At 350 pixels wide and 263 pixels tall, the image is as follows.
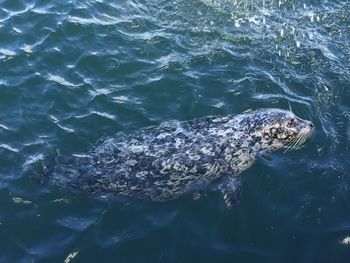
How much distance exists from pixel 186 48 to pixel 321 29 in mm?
4185

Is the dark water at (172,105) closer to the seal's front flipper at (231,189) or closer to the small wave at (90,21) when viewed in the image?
the small wave at (90,21)

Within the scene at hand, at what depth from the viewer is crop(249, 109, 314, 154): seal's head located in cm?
954

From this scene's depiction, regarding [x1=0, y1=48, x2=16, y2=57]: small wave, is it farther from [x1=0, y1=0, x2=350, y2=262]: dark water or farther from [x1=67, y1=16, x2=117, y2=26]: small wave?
[x1=67, y1=16, x2=117, y2=26]: small wave

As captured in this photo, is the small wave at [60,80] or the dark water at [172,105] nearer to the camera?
the dark water at [172,105]

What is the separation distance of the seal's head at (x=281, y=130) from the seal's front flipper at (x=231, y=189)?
1.10 metres

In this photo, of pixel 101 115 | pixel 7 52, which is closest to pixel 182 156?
pixel 101 115

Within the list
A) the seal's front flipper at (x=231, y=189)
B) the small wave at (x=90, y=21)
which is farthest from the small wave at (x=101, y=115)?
the small wave at (x=90, y=21)

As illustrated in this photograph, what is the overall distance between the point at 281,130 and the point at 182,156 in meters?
2.22

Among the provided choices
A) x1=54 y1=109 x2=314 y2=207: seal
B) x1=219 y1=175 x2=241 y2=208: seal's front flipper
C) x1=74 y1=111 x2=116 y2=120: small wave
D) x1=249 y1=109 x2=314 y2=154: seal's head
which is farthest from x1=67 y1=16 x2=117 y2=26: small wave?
x1=219 y1=175 x2=241 y2=208: seal's front flipper

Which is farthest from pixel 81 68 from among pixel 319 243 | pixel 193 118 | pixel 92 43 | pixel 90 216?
pixel 319 243

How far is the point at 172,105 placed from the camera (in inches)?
421

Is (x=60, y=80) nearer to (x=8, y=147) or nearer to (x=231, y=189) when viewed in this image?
(x=8, y=147)

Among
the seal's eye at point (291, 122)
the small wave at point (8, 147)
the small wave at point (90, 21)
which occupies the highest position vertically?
the seal's eye at point (291, 122)

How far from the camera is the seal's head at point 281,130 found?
954 centimetres
